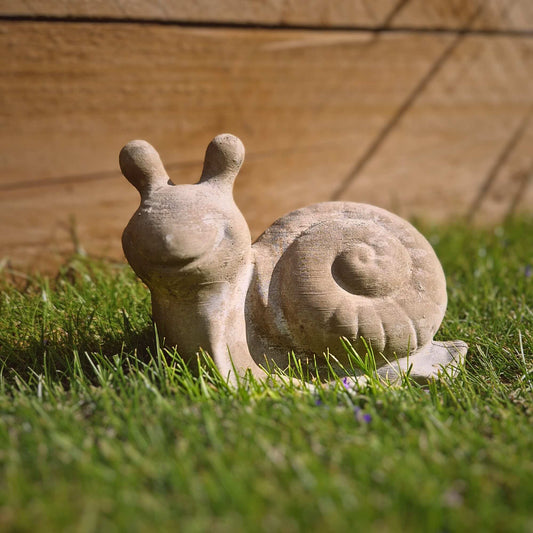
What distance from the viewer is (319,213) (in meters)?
1.88

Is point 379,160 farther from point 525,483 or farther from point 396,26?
point 525,483

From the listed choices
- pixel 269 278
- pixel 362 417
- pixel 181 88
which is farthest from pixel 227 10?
pixel 362 417

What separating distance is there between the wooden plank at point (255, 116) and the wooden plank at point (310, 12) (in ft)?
0.19

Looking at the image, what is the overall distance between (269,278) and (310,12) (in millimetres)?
1737

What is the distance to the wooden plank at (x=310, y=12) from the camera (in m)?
2.50

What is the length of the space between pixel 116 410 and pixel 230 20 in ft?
6.49

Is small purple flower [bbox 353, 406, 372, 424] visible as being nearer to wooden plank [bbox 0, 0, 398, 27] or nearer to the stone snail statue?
the stone snail statue

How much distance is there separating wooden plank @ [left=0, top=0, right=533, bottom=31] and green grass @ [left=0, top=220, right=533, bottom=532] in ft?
4.27

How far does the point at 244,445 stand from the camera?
1371 mm

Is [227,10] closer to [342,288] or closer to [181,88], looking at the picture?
[181,88]

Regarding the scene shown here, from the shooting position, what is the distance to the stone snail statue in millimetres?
1641

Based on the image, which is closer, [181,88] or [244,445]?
[244,445]

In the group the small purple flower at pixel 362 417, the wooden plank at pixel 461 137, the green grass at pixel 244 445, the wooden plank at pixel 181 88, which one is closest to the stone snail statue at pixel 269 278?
the green grass at pixel 244 445

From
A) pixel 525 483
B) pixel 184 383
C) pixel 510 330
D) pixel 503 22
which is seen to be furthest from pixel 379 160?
pixel 525 483
